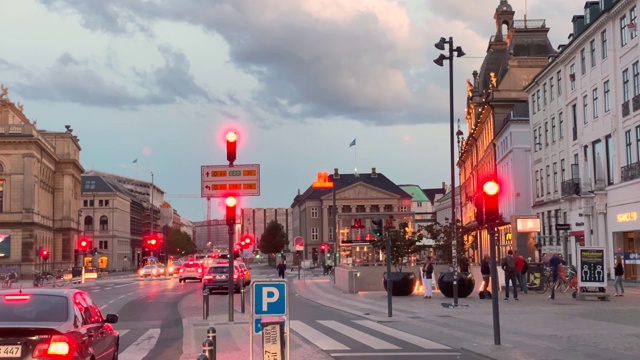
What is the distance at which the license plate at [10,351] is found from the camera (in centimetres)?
868

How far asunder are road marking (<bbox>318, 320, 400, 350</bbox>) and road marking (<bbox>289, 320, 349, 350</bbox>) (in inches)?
23.1

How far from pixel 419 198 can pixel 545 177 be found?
135360 mm

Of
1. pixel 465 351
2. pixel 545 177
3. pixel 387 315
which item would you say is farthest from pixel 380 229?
pixel 545 177

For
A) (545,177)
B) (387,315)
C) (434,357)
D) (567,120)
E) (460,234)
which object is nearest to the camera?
(434,357)

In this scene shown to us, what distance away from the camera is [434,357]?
14062 mm

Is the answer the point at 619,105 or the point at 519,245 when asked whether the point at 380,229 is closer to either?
the point at 519,245

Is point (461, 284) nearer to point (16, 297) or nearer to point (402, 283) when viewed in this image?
point (402, 283)

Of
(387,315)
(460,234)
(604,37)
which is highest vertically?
(604,37)

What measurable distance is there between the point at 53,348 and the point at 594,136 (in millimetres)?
41161

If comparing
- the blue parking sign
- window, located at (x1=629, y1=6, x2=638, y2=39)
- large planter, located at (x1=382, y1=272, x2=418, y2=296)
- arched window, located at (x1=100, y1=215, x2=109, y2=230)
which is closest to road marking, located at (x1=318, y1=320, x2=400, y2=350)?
the blue parking sign

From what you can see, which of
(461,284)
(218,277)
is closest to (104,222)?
(218,277)

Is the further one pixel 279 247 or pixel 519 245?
pixel 279 247

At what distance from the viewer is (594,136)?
44969mm

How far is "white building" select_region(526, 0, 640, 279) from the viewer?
129 feet
